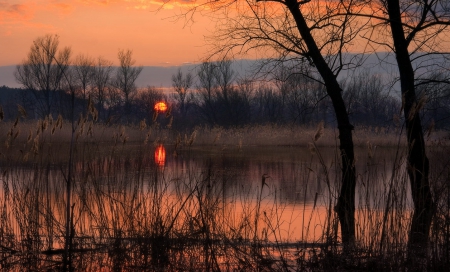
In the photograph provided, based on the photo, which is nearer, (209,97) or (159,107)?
(159,107)

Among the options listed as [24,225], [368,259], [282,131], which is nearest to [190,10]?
Answer: [24,225]

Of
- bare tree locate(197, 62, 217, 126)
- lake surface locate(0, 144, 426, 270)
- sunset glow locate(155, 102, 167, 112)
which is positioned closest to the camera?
lake surface locate(0, 144, 426, 270)

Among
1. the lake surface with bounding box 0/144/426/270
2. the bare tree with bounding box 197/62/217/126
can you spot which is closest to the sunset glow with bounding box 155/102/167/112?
the lake surface with bounding box 0/144/426/270

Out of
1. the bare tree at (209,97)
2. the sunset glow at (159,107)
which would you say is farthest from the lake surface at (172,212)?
the bare tree at (209,97)

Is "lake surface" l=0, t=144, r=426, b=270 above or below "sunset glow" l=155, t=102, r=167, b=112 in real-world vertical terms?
below

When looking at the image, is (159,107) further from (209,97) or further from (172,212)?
(209,97)

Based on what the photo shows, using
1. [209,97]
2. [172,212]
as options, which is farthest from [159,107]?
[209,97]

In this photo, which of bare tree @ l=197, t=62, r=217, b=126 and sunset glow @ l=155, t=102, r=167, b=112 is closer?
sunset glow @ l=155, t=102, r=167, b=112

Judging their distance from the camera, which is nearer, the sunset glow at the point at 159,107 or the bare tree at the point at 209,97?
the sunset glow at the point at 159,107

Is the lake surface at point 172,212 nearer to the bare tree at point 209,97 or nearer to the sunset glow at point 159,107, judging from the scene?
the sunset glow at point 159,107

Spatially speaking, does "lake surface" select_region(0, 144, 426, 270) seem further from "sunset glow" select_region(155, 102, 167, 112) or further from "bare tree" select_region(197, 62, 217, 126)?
"bare tree" select_region(197, 62, 217, 126)

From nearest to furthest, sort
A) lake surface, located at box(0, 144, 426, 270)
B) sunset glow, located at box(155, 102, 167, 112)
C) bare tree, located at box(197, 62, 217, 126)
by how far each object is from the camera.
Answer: lake surface, located at box(0, 144, 426, 270) < sunset glow, located at box(155, 102, 167, 112) < bare tree, located at box(197, 62, 217, 126)

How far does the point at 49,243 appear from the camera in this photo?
568cm

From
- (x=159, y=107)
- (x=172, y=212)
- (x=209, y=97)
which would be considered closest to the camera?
(x=159, y=107)
